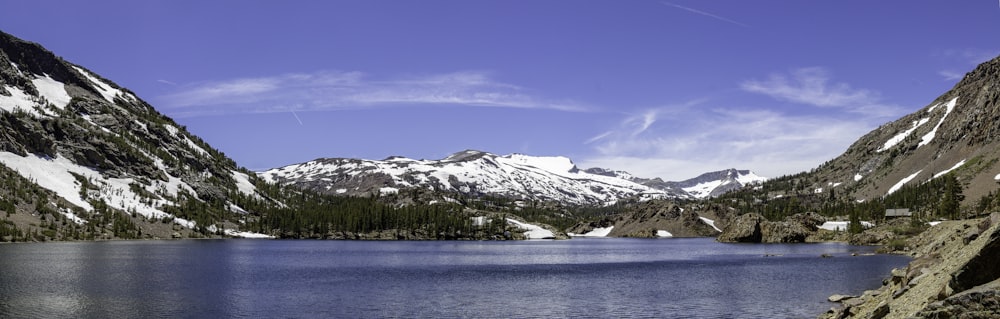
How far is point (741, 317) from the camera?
60.8m

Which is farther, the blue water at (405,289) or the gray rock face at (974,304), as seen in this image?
the blue water at (405,289)

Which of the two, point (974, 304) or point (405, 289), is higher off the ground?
point (974, 304)

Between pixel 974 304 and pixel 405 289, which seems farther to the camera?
pixel 405 289

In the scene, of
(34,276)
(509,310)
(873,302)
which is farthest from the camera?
(34,276)

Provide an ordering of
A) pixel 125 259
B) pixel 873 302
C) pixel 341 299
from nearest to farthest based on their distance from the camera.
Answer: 1. pixel 873 302
2. pixel 341 299
3. pixel 125 259

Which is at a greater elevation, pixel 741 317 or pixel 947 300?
pixel 947 300

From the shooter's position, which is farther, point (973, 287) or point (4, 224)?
point (4, 224)

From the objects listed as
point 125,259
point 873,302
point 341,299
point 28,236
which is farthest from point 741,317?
point 28,236

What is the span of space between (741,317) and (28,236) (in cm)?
19031

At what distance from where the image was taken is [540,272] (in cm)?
11412

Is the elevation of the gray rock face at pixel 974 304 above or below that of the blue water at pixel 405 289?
above

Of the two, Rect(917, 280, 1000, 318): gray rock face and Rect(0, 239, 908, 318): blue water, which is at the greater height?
Rect(917, 280, 1000, 318): gray rock face

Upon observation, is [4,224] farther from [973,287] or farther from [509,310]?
[973,287]

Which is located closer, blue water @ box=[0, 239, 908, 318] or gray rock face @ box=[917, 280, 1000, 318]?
gray rock face @ box=[917, 280, 1000, 318]
